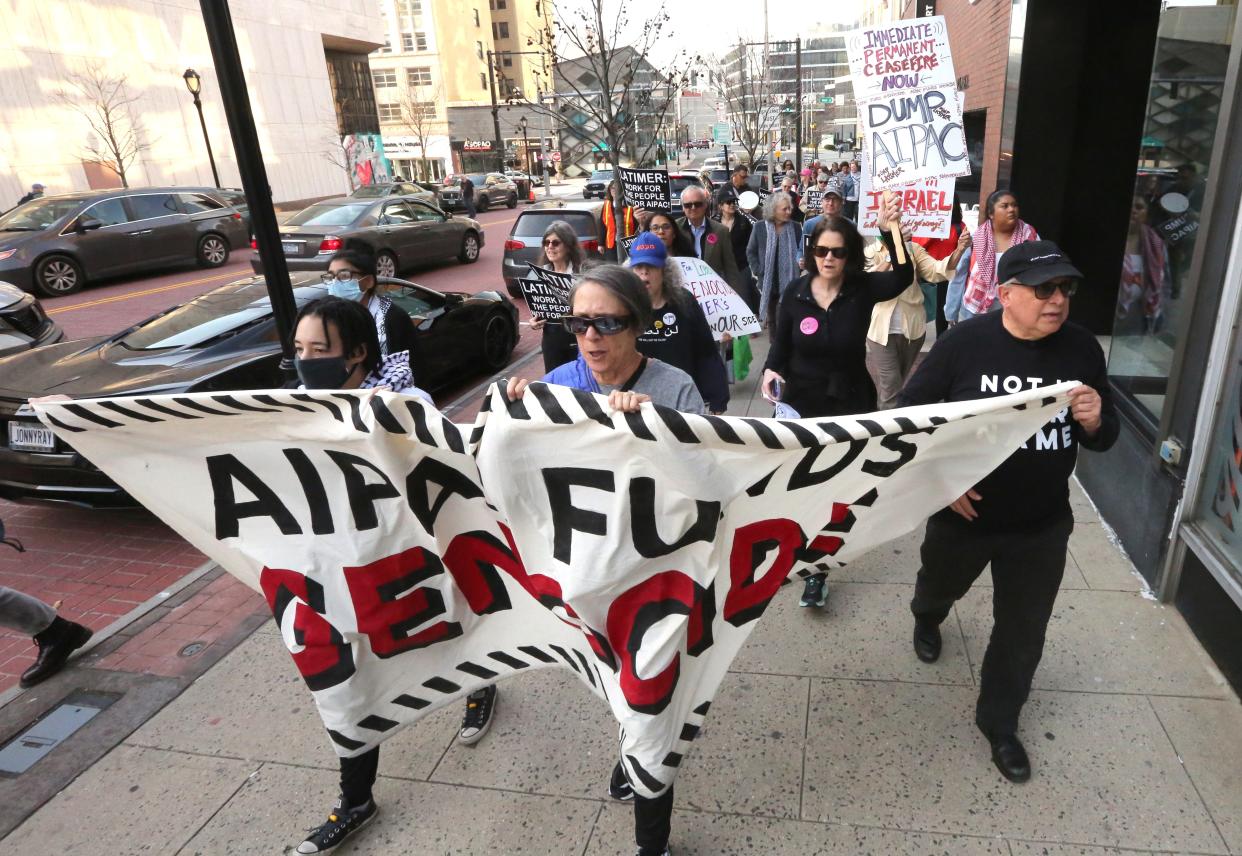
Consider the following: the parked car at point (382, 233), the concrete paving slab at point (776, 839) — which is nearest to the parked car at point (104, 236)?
the parked car at point (382, 233)

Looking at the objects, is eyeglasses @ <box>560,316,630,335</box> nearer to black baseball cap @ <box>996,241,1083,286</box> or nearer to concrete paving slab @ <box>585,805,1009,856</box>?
black baseball cap @ <box>996,241,1083,286</box>

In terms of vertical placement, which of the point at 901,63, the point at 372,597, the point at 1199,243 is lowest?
the point at 372,597

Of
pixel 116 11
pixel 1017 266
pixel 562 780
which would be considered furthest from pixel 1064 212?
pixel 116 11

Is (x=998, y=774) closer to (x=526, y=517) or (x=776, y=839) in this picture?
(x=776, y=839)

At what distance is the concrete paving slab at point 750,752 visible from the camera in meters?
2.92

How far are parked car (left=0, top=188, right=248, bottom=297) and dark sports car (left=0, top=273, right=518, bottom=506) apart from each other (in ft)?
34.1

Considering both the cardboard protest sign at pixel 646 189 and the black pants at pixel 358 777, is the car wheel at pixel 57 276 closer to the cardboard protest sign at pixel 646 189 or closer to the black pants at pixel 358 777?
the cardboard protest sign at pixel 646 189

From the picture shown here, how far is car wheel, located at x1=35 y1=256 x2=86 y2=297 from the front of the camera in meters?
15.0

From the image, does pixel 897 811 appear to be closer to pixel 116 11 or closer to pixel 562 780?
pixel 562 780

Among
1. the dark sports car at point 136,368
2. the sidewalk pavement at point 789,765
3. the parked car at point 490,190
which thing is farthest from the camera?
the parked car at point 490,190

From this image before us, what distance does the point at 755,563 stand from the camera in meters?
2.52

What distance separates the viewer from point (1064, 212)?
308 inches

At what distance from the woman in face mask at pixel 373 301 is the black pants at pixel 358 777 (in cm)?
208

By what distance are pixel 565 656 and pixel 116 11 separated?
3815cm
